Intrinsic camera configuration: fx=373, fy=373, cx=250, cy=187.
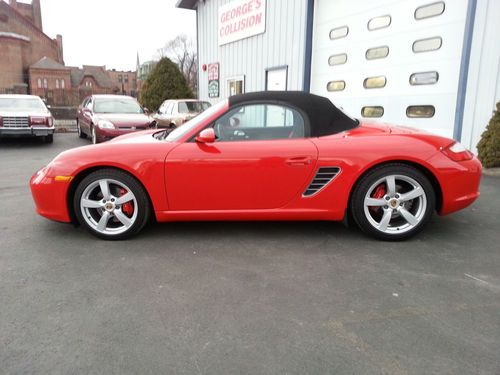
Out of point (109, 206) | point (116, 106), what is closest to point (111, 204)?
point (109, 206)

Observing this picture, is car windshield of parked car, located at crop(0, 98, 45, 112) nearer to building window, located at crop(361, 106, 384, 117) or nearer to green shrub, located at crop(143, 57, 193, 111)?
green shrub, located at crop(143, 57, 193, 111)

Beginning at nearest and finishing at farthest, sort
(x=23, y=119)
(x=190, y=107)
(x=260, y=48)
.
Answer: (x=23, y=119) < (x=260, y=48) < (x=190, y=107)

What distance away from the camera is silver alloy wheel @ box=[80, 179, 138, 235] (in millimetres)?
3170

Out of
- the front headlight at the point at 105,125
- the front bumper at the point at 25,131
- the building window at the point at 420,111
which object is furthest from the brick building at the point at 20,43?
the building window at the point at 420,111

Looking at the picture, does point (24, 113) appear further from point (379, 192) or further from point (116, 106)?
point (379, 192)

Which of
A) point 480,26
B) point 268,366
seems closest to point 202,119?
point 268,366

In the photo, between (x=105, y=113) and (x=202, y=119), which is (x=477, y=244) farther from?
(x=105, y=113)

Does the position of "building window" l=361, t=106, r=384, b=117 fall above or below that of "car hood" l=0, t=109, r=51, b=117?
above

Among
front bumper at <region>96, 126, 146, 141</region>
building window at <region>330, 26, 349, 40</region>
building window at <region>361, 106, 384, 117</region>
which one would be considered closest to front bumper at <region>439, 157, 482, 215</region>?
building window at <region>361, 106, 384, 117</region>

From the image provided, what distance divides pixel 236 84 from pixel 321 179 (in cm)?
946

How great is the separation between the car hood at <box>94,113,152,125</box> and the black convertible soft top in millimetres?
5879

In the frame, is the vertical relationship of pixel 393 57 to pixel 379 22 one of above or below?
below

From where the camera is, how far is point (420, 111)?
22.2 ft

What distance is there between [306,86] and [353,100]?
1484 millimetres
